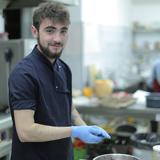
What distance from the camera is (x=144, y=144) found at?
2.39m

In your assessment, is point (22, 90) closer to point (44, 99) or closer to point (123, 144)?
point (44, 99)

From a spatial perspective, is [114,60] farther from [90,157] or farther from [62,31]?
[62,31]

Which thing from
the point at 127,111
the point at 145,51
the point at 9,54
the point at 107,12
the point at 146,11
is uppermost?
the point at 146,11

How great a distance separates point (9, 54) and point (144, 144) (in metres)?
1.12

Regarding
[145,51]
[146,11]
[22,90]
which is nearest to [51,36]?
[22,90]

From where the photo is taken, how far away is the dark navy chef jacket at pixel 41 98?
153 cm

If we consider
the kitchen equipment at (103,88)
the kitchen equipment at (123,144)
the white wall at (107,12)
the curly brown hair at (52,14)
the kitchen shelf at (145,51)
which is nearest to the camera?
the curly brown hair at (52,14)

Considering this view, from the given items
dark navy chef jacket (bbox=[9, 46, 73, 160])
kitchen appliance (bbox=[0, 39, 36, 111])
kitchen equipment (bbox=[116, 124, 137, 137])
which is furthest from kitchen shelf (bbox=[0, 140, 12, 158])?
kitchen equipment (bbox=[116, 124, 137, 137])

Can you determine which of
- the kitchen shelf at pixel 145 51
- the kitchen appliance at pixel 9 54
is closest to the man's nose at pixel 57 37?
the kitchen appliance at pixel 9 54

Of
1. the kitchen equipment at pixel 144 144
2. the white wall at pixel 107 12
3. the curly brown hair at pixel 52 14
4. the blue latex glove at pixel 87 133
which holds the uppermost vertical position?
the white wall at pixel 107 12

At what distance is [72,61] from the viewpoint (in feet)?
13.4

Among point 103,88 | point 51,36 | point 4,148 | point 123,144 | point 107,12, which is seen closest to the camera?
point 51,36

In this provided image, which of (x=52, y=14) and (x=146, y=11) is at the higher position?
(x=146, y=11)

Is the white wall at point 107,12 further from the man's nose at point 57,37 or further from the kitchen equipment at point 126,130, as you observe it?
the man's nose at point 57,37
